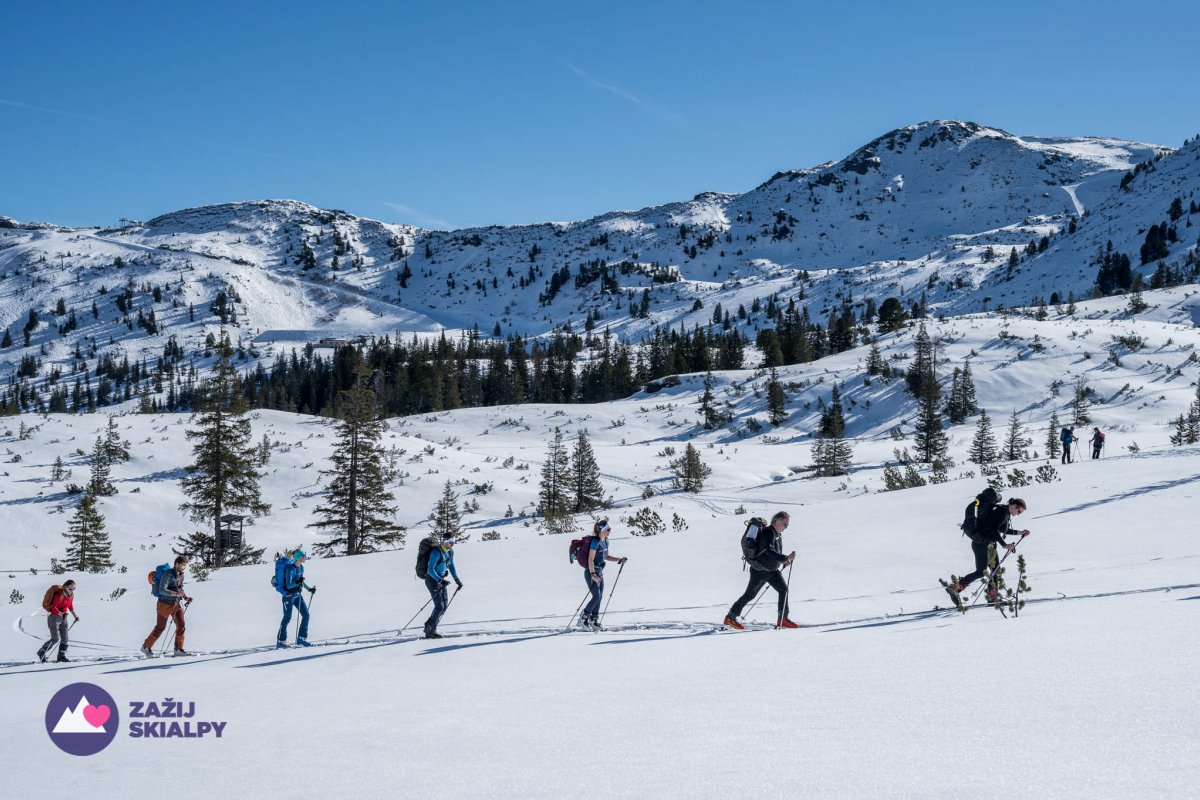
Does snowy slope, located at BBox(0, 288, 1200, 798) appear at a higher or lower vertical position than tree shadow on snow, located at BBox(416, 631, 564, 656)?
higher

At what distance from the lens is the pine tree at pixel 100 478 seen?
32.2m

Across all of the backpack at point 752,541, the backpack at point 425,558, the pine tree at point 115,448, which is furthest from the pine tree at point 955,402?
the pine tree at point 115,448

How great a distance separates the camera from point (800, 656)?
738cm

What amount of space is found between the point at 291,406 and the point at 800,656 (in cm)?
11830

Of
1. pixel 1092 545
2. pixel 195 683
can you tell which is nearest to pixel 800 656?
pixel 195 683

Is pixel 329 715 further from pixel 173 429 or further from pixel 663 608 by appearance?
pixel 173 429

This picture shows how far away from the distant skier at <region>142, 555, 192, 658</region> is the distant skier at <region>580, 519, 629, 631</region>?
6771mm

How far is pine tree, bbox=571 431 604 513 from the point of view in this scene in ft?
107

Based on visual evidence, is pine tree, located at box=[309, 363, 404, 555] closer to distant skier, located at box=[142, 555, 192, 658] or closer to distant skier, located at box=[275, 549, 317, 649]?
distant skier, located at box=[142, 555, 192, 658]

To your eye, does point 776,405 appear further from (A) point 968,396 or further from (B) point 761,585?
(B) point 761,585

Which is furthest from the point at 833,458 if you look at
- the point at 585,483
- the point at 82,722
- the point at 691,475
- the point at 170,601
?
the point at 82,722

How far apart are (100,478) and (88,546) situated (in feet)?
24.8

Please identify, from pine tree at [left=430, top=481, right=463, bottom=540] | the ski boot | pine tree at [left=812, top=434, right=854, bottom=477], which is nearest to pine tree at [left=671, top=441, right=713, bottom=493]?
pine tree at [left=812, top=434, right=854, bottom=477]

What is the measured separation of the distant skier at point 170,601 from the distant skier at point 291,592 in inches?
62.9
